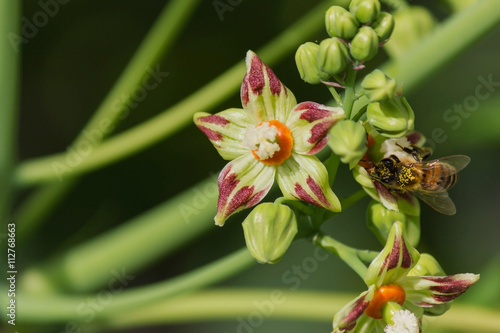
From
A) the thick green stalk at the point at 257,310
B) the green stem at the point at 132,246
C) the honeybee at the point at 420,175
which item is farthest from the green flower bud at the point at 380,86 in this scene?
the thick green stalk at the point at 257,310

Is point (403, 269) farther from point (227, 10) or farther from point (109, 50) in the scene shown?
point (109, 50)

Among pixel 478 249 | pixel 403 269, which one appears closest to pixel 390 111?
pixel 403 269

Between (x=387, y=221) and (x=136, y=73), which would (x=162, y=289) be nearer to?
(x=387, y=221)

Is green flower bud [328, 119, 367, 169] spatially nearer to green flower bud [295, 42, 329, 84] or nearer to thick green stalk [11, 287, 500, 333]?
green flower bud [295, 42, 329, 84]

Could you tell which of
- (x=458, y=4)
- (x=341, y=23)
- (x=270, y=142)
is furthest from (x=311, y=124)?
(x=458, y=4)

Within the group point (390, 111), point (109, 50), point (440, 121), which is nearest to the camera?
point (390, 111)

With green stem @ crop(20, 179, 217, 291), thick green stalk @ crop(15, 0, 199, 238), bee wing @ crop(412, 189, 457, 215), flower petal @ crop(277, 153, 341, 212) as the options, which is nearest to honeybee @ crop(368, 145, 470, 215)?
bee wing @ crop(412, 189, 457, 215)
